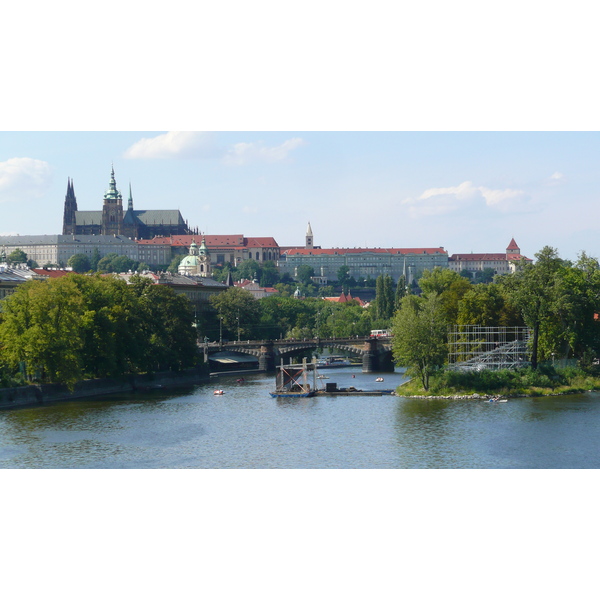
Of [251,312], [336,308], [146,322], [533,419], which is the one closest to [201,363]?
[146,322]

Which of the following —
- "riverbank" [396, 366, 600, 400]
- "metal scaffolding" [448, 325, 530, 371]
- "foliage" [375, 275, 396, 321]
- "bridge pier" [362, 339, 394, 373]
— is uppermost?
"foliage" [375, 275, 396, 321]

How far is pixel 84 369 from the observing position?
2260 inches

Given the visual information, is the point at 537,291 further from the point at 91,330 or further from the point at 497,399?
the point at 91,330

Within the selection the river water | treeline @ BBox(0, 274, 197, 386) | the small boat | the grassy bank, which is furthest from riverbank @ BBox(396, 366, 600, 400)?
treeline @ BBox(0, 274, 197, 386)

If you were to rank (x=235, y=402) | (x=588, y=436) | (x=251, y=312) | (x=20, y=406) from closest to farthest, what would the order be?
(x=588, y=436) → (x=20, y=406) → (x=235, y=402) → (x=251, y=312)

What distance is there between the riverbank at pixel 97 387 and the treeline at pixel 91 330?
0.53 m

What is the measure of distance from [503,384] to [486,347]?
7.37 meters

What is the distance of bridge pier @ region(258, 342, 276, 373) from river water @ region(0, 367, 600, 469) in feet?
106

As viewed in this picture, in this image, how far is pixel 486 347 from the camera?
5944 centimetres

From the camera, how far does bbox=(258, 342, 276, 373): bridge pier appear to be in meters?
87.3

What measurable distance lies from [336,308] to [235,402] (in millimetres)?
79154

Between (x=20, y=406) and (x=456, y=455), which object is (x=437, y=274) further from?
(x=456, y=455)

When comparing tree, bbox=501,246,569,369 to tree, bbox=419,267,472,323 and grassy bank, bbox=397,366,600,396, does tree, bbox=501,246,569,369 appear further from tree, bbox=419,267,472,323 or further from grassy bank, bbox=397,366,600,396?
tree, bbox=419,267,472,323

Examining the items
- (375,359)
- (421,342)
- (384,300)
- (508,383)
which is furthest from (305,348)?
(508,383)
